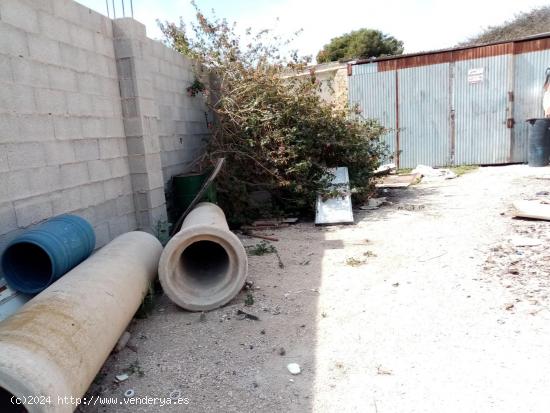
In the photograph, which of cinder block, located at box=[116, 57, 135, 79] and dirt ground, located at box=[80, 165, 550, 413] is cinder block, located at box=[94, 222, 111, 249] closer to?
dirt ground, located at box=[80, 165, 550, 413]

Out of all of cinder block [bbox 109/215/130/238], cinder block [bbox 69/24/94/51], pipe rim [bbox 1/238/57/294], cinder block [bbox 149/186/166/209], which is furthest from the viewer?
cinder block [bbox 149/186/166/209]

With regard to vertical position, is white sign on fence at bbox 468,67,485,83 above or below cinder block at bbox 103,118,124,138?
above

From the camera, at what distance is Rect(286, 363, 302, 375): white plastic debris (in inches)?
112

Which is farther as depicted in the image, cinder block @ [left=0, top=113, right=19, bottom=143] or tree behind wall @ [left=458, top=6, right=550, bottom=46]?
tree behind wall @ [left=458, top=6, right=550, bottom=46]

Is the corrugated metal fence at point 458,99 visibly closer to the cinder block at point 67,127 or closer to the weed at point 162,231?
the weed at point 162,231

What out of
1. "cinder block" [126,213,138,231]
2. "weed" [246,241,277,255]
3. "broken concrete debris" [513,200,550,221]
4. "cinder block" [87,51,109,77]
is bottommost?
"weed" [246,241,277,255]

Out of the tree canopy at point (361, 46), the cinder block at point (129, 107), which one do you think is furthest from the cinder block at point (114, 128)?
the tree canopy at point (361, 46)

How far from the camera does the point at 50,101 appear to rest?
404cm

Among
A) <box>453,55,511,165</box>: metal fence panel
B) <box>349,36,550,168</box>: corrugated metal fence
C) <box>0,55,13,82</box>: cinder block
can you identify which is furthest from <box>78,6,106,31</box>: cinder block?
<box>453,55,511,165</box>: metal fence panel

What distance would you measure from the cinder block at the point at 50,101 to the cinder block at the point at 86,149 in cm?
37

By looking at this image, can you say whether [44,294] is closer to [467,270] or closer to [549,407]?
[549,407]

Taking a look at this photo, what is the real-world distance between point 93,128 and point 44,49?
0.92 meters

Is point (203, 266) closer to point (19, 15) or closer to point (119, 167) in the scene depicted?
point (119, 167)

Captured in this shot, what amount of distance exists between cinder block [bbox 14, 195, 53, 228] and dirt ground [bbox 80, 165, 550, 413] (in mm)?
1262
